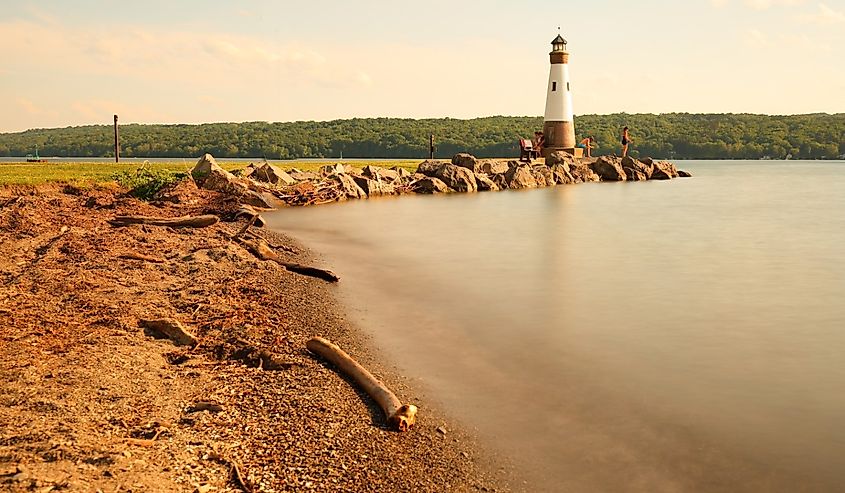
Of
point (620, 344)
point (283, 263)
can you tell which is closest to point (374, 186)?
point (283, 263)

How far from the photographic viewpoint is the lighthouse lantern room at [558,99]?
59375mm

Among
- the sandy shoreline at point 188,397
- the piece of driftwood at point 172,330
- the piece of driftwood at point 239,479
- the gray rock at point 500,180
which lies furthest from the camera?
the gray rock at point 500,180

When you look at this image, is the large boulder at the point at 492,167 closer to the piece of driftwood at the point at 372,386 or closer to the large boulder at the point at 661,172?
the large boulder at the point at 661,172

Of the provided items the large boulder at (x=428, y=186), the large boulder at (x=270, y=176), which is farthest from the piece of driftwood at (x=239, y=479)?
the large boulder at (x=428, y=186)

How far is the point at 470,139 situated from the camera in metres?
119

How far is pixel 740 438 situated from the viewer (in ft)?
23.5

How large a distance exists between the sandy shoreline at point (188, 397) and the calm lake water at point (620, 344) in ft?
2.87

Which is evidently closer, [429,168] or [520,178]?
[429,168]

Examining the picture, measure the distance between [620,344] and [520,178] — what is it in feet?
136

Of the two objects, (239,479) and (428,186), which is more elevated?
(428,186)

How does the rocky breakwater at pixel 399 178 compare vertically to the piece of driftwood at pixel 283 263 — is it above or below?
above

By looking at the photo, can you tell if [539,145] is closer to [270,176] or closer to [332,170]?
[332,170]

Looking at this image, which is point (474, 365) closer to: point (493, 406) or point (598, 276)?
point (493, 406)

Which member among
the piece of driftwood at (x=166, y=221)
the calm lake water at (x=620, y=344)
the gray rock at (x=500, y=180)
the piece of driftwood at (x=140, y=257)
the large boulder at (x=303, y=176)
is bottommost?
the calm lake water at (x=620, y=344)
